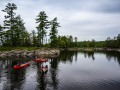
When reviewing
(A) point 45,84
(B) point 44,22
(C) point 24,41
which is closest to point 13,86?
(A) point 45,84

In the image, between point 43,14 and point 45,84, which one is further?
point 43,14

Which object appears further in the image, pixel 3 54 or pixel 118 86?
pixel 3 54

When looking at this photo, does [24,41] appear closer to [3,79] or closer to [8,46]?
[8,46]

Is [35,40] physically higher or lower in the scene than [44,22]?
lower

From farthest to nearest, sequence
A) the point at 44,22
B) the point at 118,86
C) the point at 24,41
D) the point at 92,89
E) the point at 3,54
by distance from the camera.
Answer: the point at 24,41 < the point at 44,22 < the point at 3,54 < the point at 118,86 < the point at 92,89

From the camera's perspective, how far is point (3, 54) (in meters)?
74.0

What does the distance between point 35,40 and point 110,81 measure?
85.1 meters

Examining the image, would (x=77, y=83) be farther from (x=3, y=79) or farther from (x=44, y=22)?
(x=44, y=22)

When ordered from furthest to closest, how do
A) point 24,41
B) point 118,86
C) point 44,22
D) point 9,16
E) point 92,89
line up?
point 24,41, point 44,22, point 9,16, point 118,86, point 92,89

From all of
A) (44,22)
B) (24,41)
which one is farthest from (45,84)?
(24,41)

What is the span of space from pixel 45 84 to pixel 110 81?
13.9m

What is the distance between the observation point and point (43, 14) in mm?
92500

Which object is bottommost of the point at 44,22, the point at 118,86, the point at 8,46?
the point at 118,86

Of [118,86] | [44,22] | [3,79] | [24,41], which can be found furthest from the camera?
[24,41]
